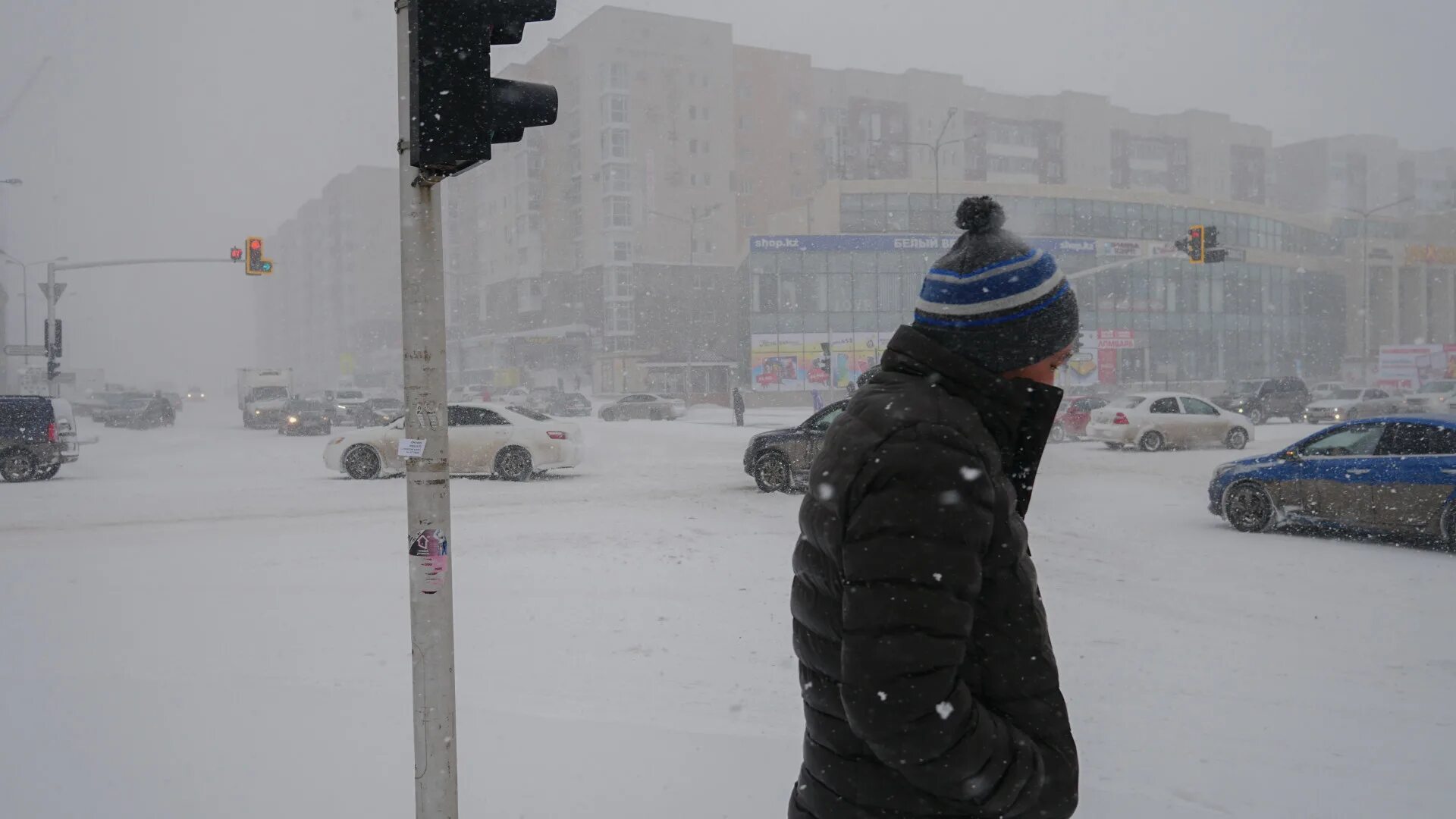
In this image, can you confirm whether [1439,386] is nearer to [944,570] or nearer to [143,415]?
[944,570]

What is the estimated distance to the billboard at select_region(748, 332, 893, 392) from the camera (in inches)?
2264

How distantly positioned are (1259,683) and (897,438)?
5052 mm

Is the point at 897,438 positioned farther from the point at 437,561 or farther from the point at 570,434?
the point at 570,434

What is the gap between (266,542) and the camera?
1065 centimetres

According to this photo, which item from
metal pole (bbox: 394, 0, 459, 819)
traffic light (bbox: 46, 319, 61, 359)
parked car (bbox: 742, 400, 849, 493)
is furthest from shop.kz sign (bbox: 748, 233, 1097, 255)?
metal pole (bbox: 394, 0, 459, 819)

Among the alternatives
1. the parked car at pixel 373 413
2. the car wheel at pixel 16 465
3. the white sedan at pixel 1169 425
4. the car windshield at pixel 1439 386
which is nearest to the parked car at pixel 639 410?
the parked car at pixel 373 413

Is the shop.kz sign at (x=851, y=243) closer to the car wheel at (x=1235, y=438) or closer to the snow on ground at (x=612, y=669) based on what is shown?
the car wheel at (x=1235, y=438)

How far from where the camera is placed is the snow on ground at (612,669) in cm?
410

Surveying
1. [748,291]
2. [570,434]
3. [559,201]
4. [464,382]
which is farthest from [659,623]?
[464,382]

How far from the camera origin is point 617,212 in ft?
285

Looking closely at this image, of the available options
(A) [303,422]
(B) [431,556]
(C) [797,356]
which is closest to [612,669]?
(B) [431,556]

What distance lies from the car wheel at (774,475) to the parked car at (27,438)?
13597 mm

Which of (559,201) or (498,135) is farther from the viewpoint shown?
(559,201)

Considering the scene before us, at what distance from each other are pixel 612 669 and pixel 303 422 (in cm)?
3500
